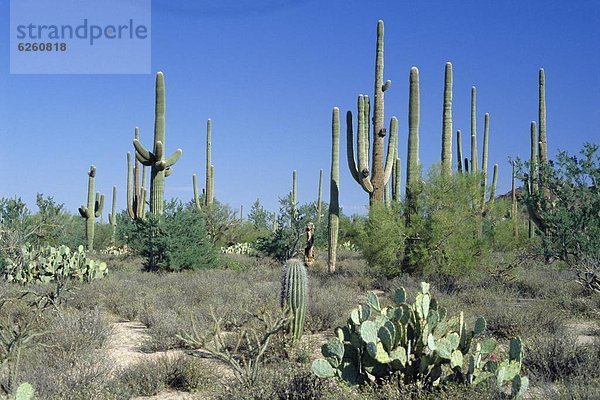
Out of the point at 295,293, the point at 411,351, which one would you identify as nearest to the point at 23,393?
the point at 411,351

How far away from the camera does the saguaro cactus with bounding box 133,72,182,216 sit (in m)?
19.0

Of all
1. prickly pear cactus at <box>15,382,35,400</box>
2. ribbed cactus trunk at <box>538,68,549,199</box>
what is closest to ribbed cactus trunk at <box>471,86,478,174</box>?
ribbed cactus trunk at <box>538,68,549,199</box>

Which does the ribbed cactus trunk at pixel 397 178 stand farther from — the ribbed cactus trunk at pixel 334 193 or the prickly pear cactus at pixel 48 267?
the prickly pear cactus at pixel 48 267

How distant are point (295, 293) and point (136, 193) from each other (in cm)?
1971

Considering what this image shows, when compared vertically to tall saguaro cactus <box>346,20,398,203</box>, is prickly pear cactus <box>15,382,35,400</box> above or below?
below

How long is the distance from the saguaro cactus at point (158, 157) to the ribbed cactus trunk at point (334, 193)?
520cm

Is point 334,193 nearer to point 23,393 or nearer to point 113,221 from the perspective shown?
point 23,393

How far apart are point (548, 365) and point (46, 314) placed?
7339 millimetres

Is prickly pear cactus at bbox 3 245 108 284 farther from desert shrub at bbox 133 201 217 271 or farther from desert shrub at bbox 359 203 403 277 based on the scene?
desert shrub at bbox 359 203 403 277

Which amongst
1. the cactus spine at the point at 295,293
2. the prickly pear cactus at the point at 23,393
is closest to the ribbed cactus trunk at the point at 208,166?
the cactus spine at the point at 295,293

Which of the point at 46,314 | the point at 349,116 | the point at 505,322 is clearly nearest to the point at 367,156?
the point at 349,116

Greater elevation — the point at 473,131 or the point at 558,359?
the point at 473,131

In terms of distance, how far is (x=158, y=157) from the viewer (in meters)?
19.0

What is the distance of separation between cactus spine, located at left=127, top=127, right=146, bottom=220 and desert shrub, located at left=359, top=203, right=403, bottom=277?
10.7 metres
